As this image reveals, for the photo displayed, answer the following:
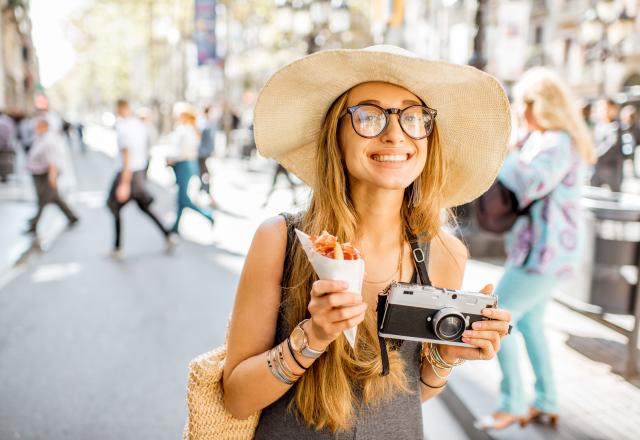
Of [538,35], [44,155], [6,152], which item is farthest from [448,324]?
[538,35]

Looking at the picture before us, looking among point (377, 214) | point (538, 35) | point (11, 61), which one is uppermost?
point (538, 35)

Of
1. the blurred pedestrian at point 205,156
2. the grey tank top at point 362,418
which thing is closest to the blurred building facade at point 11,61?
the blurred pedestrian at point 205,156

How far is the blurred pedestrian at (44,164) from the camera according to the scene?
934cm

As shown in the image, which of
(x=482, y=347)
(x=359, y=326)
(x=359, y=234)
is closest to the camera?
(x=482, y=347)

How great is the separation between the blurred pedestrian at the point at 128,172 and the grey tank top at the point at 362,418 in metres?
6.77

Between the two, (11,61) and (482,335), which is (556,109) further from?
(11,61)

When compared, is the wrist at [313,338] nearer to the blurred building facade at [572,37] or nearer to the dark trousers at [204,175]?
A: the dark trousers at [204,175]

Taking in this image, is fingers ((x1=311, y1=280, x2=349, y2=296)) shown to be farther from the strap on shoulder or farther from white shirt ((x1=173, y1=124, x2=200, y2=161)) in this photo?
white shirt ((x1=173, y1=124, x2=200, y2=161))

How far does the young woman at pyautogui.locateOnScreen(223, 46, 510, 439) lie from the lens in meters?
1.62

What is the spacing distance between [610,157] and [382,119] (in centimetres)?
1115

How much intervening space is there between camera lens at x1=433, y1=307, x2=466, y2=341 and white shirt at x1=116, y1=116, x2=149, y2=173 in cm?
722

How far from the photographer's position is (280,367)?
1.56 meters

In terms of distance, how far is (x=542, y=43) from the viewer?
40.5m

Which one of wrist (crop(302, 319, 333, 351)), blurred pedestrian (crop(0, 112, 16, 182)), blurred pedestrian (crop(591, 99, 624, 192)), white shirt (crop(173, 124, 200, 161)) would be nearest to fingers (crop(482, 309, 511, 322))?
wrist (crop(302, 319, 333, 351))
